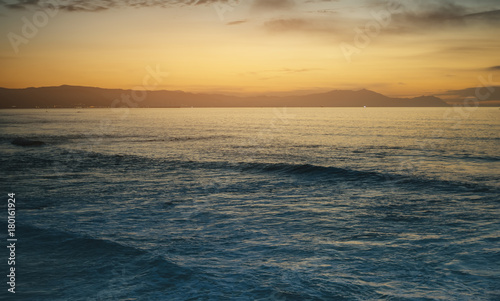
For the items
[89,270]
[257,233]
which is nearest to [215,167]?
[257,233]

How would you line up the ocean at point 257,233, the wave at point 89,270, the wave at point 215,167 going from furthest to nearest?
the wave at point 215,167, the ocean at point 257,233, the wave at point 89,270

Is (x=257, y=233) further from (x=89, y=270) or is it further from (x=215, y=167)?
(x=215, y=167)

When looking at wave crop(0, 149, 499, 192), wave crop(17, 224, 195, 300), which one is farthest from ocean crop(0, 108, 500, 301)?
wave crop(0, 149, 499, 192)

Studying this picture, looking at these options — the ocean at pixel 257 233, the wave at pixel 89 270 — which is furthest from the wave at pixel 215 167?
the wave at pixel 89 270

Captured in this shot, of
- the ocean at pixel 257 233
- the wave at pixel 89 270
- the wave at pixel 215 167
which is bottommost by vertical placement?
the wave at pixel 89 270

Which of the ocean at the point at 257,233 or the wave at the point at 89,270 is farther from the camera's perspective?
the ocean at the point at 257,233

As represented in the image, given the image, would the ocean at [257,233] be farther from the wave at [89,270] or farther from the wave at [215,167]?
the wave at [215,167]

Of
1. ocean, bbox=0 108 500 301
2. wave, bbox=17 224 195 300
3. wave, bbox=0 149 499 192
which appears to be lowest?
wave, bbox=17 224 195 300

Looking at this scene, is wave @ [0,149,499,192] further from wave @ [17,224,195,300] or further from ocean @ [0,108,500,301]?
wave @ [17,224,195,300]

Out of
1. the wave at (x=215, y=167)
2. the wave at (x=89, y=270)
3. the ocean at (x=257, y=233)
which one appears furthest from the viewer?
the wave at (x=215, y=167)

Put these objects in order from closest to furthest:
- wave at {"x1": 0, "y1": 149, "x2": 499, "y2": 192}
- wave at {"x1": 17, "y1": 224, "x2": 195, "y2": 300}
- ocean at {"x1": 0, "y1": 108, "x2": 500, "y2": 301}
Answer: wave at {"x1": 17, "y1": 224, "x2": 195, "y2": 300}
ocean at {"x1": 0, "y1": 108, "x2": 500, "y2": 301}
wave at {"x1": 0, "y1": 149, "x2": 499, "y2": 192}

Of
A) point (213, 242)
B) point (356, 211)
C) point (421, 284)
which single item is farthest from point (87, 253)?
point (356, 211)

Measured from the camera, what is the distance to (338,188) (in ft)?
Result: 80.6

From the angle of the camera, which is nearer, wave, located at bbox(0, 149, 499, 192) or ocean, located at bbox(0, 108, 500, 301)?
ocean, located at bbox(0, 108, 500, 301)
